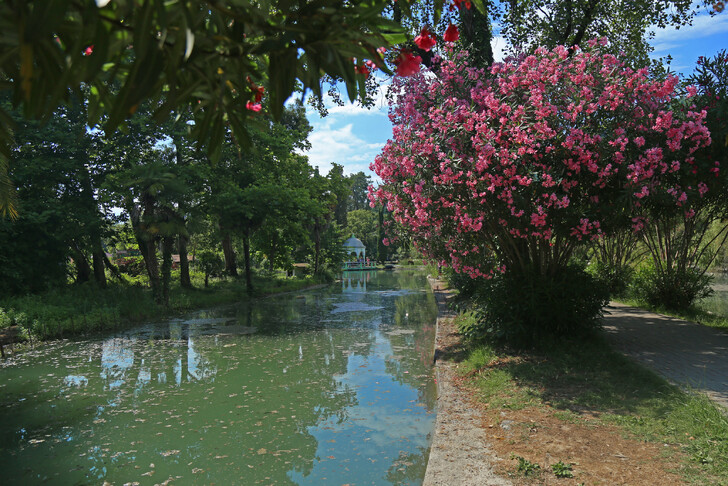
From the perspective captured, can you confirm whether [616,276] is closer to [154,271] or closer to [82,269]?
[154,271]

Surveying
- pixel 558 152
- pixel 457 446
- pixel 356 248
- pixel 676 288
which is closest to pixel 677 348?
pixel 558 152

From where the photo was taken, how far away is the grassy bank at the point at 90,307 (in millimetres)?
11891

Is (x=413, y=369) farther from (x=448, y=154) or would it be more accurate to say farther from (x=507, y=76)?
(x=507, y=76)

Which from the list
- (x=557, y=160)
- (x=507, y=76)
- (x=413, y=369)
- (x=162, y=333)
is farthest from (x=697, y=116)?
(x=162, y=333)

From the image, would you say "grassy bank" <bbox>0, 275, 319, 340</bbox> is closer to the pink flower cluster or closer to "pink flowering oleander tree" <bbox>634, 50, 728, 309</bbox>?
the pink flower cluster

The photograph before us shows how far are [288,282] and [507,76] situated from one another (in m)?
22.5

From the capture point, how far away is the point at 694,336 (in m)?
8.52

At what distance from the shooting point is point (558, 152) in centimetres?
651

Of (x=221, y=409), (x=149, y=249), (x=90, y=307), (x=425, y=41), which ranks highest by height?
(x=425, y=41)

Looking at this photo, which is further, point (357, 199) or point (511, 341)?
point (357, 199)

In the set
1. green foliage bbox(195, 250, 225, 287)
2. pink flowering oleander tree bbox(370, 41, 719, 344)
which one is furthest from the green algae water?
green foliage bbox(195, 250, 225, 287)

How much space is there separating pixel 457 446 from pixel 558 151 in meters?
4.35

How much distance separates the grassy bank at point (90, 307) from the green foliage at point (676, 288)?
1559 cm

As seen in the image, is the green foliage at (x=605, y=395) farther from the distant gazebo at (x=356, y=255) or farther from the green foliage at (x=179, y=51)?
the distant gazebo at (x=356, y=255)
